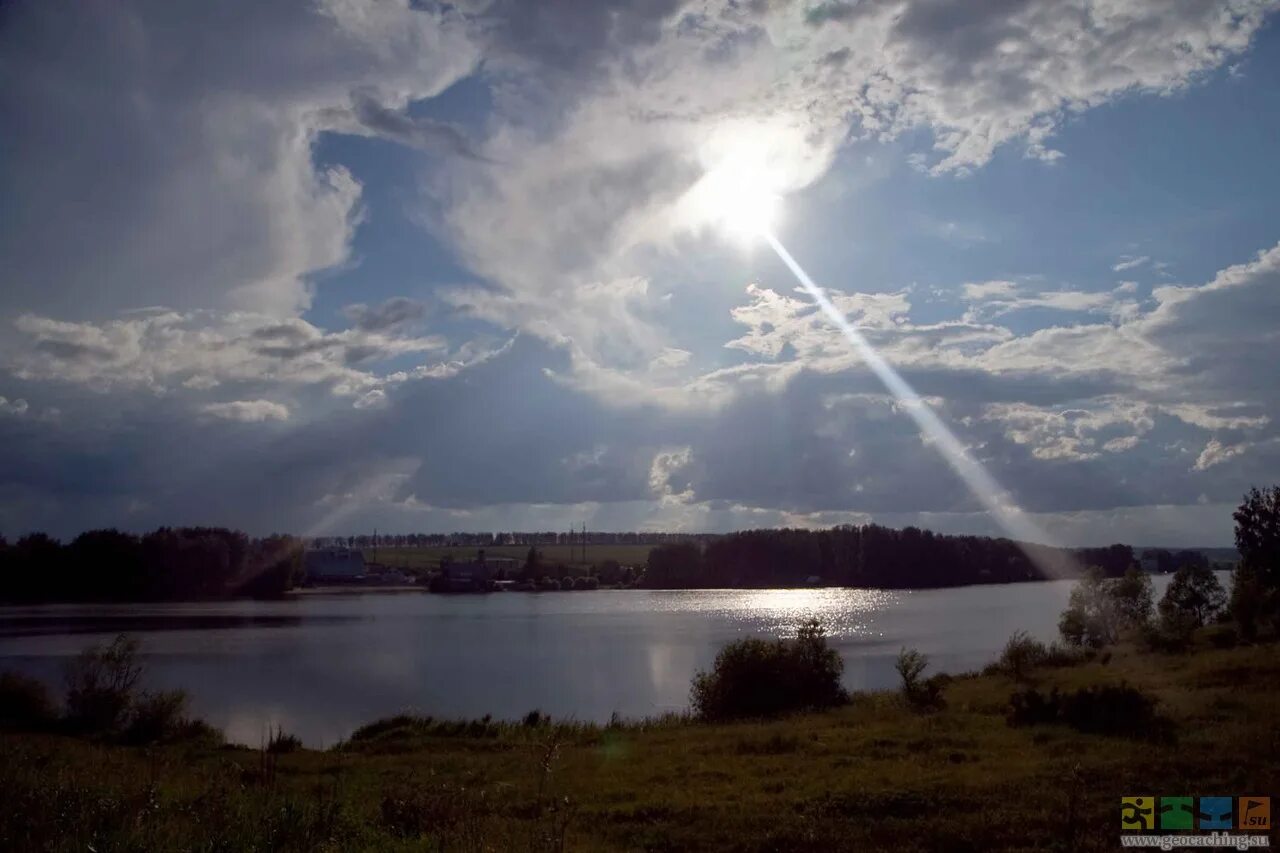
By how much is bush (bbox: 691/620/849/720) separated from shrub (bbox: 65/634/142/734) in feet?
59.5

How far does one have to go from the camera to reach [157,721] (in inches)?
1139

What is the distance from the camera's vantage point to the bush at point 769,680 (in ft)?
95.8

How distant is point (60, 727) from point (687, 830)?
2659 cm

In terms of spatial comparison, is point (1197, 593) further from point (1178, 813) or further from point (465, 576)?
point (465, 576)

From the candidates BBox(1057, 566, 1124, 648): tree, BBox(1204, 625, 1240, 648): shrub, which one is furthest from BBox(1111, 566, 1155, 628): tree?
BBox(1204, 625, 1240, 648): shrub

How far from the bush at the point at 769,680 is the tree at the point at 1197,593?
33.0 m

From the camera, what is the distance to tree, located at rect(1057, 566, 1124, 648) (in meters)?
54.8

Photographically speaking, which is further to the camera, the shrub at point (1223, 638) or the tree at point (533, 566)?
the tree at point (533, 566)

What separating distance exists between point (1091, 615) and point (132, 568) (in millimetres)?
92288

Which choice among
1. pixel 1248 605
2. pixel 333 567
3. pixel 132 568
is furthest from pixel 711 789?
pixel 333 567
